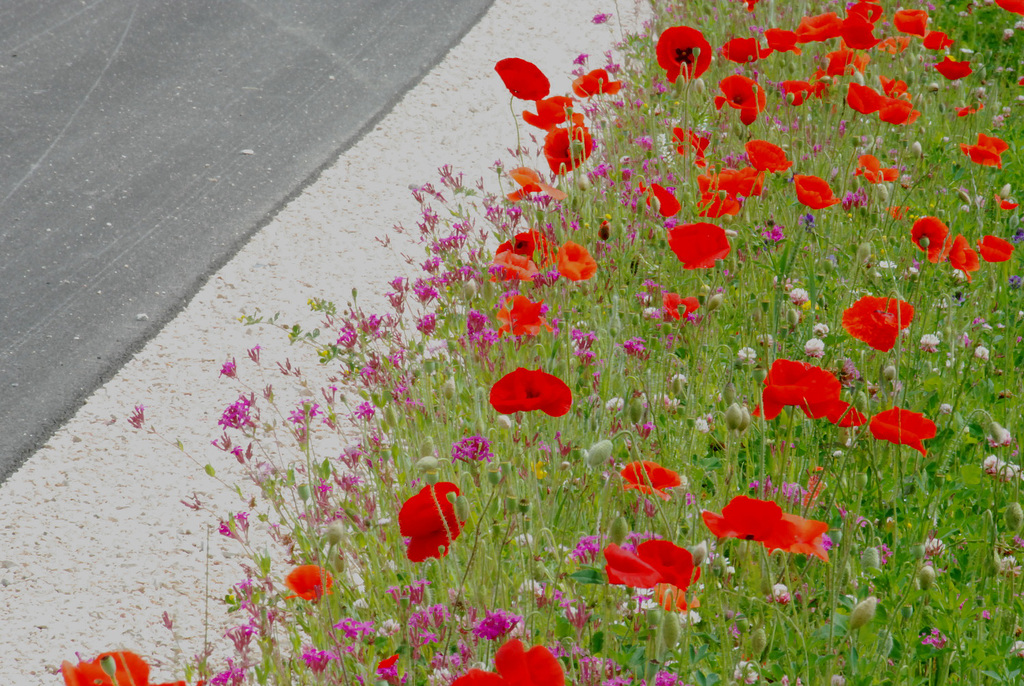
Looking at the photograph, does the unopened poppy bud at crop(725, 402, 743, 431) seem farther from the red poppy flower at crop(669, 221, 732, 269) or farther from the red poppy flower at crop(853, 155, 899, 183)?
the red poppy flower at crop(853, 155, 899, 183)

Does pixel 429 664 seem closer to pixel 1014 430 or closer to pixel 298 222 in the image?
pixel 1014 430

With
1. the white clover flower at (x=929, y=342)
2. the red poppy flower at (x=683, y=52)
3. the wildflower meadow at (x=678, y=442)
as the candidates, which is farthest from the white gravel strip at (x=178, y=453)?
the white clover flower at (x=929, y=342)

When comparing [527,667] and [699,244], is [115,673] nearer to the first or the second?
[527,667]

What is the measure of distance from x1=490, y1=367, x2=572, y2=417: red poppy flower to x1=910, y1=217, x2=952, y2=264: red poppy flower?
132cm

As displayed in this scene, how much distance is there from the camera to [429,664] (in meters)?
2.15

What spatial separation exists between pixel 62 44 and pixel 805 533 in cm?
708

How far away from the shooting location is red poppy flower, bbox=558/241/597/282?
273 cm

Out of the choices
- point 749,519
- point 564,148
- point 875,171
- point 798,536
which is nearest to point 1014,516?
point 798,536

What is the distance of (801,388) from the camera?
1.79 meters

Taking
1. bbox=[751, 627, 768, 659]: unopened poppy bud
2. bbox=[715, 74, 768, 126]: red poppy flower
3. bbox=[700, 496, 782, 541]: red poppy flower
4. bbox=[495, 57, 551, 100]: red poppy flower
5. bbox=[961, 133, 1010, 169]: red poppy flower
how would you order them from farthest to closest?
1. bbox=[715, 74, 768, 126]: red poppy flower
2. bbox=[961, 133, 1010, 169]: red poppy flower
3. bbox=[495, 57, 551, 100]: red poppy flower
4. bbox=[751, 627, 768, 659]: unopened poppy bud
5. bbox=[700, 496, 782, 541]: red poppy flower

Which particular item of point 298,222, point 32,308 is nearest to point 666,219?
point 298,222

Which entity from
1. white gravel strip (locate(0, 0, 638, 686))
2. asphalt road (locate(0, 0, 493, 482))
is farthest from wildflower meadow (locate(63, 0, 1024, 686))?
asphalt road (locate(0, 0, 493, 482))

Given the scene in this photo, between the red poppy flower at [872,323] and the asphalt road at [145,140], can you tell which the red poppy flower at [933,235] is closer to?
the red poppy flower at [872,323]

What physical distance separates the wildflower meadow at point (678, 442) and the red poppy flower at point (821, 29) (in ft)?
0.07
